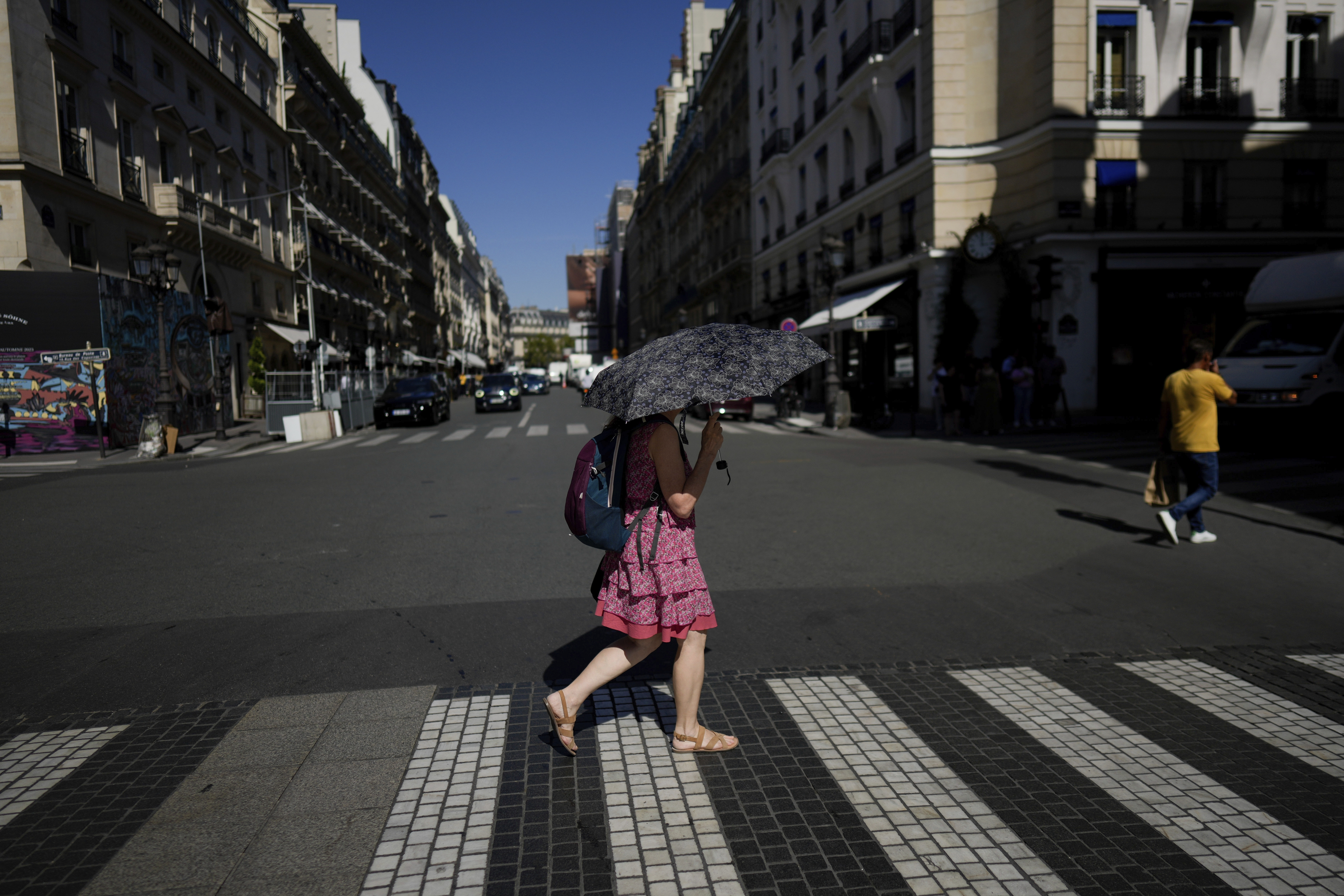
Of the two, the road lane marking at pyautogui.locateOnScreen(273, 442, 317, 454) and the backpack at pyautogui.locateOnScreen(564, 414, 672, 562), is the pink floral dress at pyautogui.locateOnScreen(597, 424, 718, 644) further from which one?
the road lane marking at pyautogui.locateOnScreen(273, 442, 317, 454)

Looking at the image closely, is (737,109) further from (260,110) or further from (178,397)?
(178,397)

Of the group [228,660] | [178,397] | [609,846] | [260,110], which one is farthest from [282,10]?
[609,846]

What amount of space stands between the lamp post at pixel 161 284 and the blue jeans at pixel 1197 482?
733 inches

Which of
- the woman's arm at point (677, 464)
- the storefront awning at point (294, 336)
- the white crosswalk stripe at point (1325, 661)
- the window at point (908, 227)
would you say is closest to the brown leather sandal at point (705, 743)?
the woman's arm at point (677, 464)

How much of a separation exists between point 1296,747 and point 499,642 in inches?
151

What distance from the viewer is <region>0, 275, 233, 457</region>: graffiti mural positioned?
1800 cm

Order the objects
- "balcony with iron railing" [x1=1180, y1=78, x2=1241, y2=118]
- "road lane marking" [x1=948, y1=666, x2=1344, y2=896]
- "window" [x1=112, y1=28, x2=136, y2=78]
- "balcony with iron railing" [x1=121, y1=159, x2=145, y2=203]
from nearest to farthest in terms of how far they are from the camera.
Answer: "road lane marking" [x1=948, y1=666, x2=1344, y2=896] → "balcony with iron railing" [x1=1180, y1=78, x2=1241, y2=118] → "window" [x1=112, y1=28, x2=136, y2=78] → "balcony with iron railing" [x1=121, y1=159, x2=145, y2=203]

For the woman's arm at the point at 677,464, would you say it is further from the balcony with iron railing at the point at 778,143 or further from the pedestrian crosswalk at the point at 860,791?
the balcony with iron railing at the point at 778,143

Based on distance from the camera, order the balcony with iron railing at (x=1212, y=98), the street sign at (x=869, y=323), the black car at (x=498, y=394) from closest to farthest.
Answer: the street sign at (x=869, y=323)
the balcony with iron railing at (x=1212, y=98)
the black car at (x=498, y=394)

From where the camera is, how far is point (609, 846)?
2.88 m

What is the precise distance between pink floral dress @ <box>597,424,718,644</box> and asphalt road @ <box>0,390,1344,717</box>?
1.23m

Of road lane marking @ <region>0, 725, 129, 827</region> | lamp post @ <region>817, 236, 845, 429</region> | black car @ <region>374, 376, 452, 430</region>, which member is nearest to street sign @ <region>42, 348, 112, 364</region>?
black car @ <region>374, 376, 452, 430</region>

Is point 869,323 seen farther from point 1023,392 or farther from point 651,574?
point 651,574

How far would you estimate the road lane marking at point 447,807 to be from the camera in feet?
8.87
